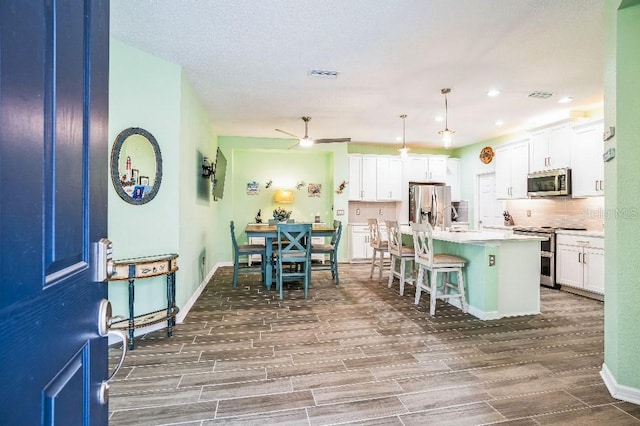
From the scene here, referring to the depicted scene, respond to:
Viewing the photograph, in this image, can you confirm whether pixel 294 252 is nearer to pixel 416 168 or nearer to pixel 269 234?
pixel 269 234

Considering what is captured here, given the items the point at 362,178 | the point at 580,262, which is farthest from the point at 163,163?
the point at 580,262

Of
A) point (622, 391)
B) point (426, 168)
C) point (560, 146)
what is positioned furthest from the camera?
point (426, 168)

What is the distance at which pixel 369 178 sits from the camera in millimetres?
7250

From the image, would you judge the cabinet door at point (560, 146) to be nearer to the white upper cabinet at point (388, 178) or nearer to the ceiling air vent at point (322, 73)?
the white upper cabinet at point (388, 178)

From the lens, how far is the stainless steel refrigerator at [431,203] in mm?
7148

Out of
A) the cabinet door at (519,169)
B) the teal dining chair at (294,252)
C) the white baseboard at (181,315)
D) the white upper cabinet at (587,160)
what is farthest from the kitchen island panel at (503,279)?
the white baseboard at (181,315)

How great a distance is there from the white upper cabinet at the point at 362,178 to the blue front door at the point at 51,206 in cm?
646

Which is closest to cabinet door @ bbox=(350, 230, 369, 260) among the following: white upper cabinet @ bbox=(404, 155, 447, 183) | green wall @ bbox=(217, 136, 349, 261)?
green wall @ bbox=(217, 136, 349, 261)

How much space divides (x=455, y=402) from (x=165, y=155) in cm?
320

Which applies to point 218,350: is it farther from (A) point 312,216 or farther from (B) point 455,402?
(A) point 312,216

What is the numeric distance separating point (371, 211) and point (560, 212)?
358cm

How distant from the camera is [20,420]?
1.55ft

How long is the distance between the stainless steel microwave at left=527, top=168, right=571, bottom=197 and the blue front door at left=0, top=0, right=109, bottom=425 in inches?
232

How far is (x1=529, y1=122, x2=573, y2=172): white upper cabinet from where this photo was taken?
16.3ft
